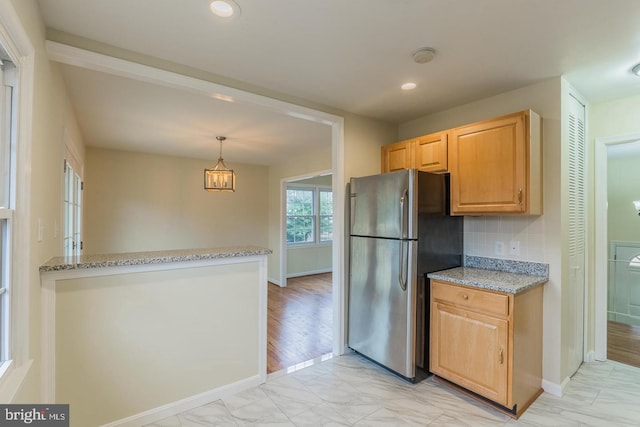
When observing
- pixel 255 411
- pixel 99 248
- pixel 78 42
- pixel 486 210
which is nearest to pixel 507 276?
pixel 486 210

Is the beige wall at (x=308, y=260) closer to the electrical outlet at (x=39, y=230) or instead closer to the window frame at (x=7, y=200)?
the electrical outlet at (x=39, y=230)

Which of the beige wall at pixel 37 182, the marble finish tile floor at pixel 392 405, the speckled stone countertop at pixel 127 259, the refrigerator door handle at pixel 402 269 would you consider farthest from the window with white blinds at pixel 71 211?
the refrigerator door handle at pixel 402 269

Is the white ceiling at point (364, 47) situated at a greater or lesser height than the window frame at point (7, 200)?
greater

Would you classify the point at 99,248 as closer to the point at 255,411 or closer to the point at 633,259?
the point at 255,411

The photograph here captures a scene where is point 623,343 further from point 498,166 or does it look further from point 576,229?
point 498,166

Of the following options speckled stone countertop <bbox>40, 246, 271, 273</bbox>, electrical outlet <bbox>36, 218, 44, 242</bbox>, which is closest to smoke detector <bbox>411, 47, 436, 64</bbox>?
speckled stone countertop <bbox>40, 246, 271, 273</bbox>

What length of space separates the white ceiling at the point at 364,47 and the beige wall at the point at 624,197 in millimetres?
2117

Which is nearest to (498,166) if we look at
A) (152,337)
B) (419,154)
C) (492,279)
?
(419,154)

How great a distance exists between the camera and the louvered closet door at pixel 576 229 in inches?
96.4

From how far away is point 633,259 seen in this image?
3.83 meters

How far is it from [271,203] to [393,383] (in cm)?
452

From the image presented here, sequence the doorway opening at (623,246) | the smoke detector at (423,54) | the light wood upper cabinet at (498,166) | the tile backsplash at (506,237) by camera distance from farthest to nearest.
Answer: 1. the doorway opening at (623,246)
2. the tile backsplash at (506,237)
3. the light wood upper cabinet at (498,166)
4. the smoke detector at (423,54)

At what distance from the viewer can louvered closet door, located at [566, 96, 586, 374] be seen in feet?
8.04

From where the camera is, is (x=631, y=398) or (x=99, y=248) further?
(x=99, y=248)
